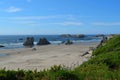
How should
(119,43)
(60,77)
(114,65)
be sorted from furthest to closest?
(119,43) → (114,65) → (60,77)

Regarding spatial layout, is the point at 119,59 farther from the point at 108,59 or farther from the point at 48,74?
the point at 48,74

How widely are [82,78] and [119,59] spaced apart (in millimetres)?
8506

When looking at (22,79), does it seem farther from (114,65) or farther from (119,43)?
(119,43)

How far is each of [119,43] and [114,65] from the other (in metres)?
11.5

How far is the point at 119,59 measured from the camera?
60.4 ft

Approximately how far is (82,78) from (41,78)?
1416mm

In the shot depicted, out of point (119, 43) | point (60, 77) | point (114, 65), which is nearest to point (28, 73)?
point (60, 77)

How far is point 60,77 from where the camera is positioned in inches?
392

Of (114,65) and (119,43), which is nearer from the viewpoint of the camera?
(114,65)

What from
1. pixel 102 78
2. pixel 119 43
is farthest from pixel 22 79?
pixel 119 43

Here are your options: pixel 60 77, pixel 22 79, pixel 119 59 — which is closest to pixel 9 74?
pixel 22 79

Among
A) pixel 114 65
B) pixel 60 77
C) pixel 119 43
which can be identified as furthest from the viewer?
pixel 119 43

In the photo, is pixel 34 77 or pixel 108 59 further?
pixel 108 59

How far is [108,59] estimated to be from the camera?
18406mm
